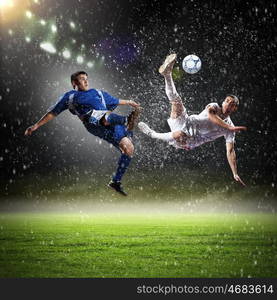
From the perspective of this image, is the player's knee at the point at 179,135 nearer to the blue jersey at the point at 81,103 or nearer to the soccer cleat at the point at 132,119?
the soccer cleat at the point at 132,119

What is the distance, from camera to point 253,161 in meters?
12.0

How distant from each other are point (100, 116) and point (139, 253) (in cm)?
234

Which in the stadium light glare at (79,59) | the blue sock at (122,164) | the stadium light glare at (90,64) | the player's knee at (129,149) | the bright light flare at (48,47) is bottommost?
the blue sock at (122,164)

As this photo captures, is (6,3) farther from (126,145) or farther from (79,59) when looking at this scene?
(126,145)

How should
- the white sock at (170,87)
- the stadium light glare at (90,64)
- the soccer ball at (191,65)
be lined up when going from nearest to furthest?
the white sock at (170,87) → the soccer ball at (191,65) → the stadium light glare at (90,64)

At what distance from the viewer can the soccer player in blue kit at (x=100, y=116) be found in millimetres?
5121

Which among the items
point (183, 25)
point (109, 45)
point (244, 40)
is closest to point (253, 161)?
point (244, 40)

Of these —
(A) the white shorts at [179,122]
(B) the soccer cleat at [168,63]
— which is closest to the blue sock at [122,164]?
(A) the white shorts at [179,122]

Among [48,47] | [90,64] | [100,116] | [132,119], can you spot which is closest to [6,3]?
[48,47]

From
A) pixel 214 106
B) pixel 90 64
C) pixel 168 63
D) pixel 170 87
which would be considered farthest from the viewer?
pixel 90 64

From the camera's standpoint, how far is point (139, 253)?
6449 millimetres

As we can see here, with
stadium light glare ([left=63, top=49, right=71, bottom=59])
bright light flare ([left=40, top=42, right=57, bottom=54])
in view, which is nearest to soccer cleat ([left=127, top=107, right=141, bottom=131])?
stadium light glare ([left=63, top=49, right=71, bottom=59])

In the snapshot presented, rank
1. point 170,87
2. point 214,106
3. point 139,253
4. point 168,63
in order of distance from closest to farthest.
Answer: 1. point 168,63
2. point 170,87
3. point 214,106
4. point 139,253

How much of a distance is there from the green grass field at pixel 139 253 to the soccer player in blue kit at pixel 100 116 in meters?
1.17
